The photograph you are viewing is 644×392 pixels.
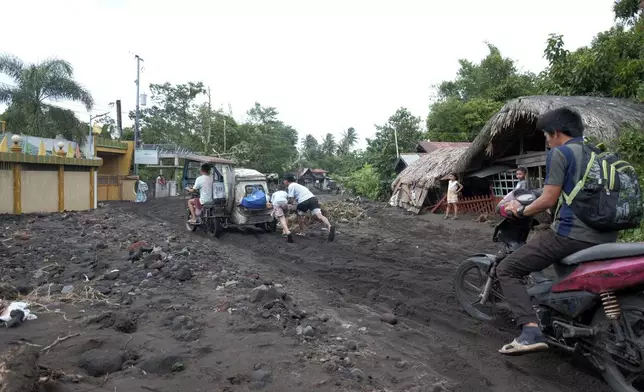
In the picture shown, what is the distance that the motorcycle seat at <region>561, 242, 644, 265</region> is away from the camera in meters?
2.78

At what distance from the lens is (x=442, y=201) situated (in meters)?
17.8

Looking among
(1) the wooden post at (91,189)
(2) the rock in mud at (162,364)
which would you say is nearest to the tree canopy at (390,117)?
(1) the wooden post at (91,189)

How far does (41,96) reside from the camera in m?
24.6

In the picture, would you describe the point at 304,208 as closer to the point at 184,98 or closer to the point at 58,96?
the point at 58,96

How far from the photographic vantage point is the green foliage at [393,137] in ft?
96.4

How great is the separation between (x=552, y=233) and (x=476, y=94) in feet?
104

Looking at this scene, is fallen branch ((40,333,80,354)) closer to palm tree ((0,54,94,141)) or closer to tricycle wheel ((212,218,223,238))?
tricycle wheel ((212,218,223,238))

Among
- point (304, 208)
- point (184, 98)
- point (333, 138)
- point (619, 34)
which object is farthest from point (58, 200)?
point (333, 138)

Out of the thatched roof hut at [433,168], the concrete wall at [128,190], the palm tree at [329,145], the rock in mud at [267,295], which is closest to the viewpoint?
the rock in mud at [267,295]

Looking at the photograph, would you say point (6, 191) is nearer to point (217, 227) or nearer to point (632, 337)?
point (217, 227)

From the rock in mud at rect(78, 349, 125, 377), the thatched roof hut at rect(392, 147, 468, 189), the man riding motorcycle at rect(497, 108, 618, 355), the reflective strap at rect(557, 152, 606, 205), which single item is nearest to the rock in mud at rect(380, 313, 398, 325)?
the man riding motorcycle at rect(497, 108, 618, 355)

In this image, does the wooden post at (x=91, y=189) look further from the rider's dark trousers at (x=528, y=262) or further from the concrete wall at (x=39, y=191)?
the rider's dark trousers at (x=528, y=262)

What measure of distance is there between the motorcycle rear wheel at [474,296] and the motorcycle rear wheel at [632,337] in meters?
1.26

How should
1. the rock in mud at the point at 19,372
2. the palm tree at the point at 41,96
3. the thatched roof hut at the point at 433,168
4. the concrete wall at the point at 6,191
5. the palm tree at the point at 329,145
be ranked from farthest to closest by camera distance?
the palm tree at the point at 329,145 < the palm tree at the point at 41,96 < the thatched roof hut at the point at 433,168 < the concrete wall at the point at 6,191 < the rock in mud at the point at 19,372
